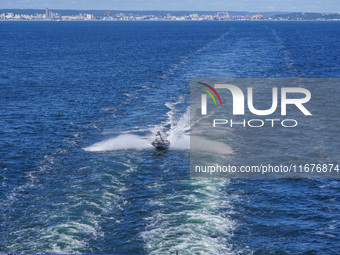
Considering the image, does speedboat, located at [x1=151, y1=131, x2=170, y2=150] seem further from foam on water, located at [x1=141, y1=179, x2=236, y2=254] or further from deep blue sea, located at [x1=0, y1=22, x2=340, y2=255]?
foam on water, located at [x1=141, y1=179, x2=236, y2=254]

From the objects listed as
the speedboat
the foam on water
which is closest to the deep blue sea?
the foam on water

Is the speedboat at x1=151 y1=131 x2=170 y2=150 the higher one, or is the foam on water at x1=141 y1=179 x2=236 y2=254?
the speedboat at x1=151 y1=131 x2=170 y2=150

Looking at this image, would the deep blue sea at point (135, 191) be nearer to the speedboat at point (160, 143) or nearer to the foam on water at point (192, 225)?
the foam on water at point (192, 225)

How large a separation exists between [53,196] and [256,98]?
67495 mm

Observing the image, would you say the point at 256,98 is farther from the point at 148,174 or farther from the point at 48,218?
the point at 48,218

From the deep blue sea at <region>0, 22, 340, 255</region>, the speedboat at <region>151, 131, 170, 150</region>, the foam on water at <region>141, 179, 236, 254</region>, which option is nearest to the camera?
the foam on water at <region>141, 179, 236, 254</region>

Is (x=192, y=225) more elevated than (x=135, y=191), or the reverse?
(x=135, y=191)

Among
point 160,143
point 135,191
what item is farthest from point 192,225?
point 160,143

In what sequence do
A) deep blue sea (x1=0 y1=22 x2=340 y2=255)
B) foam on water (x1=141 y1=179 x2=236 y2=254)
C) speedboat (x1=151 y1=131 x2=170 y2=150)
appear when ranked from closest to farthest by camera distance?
foam on water (x1=141 y1=179 x2=236 y2=254) → deep blue sea (x1=0 y1=22 x2=340 y2=255) → speedboat (x1=151 y1=131 x2=170 y2=150)

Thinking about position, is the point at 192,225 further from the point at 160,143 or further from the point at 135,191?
the point at 160,143

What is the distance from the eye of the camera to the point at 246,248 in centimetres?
4694

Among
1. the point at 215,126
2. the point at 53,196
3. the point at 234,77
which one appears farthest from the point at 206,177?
the point at 234,77

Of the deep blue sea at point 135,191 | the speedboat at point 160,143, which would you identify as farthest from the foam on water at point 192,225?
the speedboat at point 160,143

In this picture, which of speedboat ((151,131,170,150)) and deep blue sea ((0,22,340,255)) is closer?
deep blue sea ((0,22,340,255))
